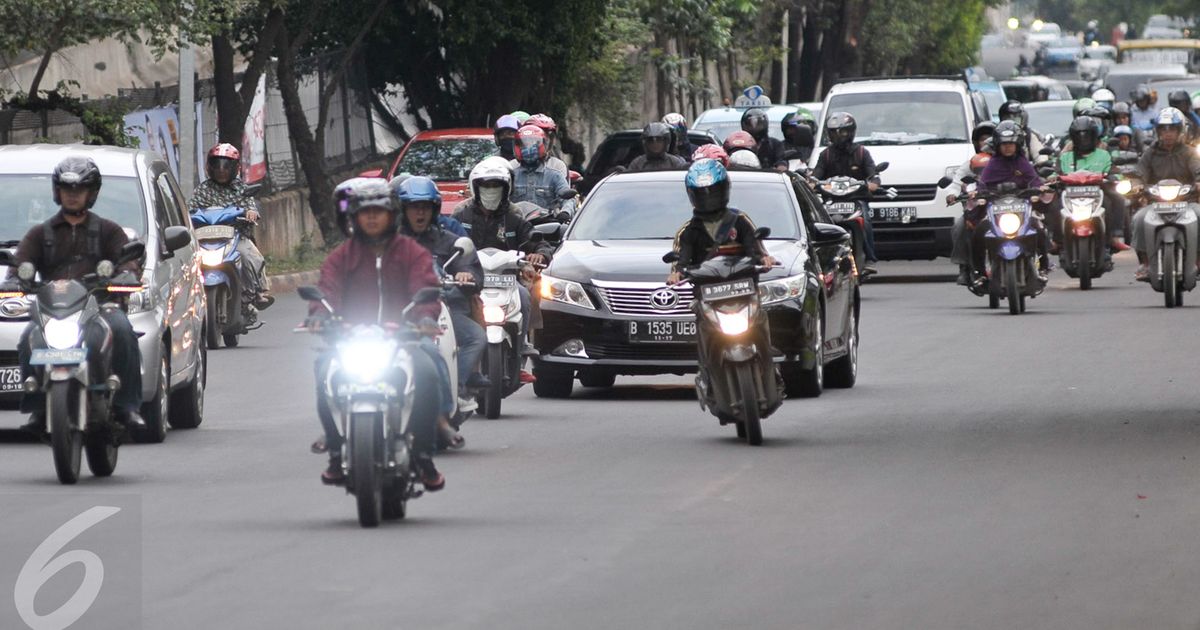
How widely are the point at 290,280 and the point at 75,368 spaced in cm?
1634

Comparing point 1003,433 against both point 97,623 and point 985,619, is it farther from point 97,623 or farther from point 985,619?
point 97,623

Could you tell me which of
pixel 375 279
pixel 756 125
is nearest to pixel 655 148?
pixel 756 125

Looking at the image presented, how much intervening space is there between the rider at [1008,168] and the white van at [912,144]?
13.7 ft

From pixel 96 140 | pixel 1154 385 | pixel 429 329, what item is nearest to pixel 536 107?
pixel 96 140

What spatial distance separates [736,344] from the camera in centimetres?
1337

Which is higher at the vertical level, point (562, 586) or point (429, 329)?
point (429, 329)

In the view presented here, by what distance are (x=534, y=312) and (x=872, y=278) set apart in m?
14.4

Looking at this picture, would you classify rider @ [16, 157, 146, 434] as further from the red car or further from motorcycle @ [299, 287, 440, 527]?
the red car

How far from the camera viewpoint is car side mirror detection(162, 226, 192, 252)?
44.7 feet

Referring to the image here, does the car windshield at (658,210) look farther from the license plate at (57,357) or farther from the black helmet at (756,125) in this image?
the black helmet at (756,125)

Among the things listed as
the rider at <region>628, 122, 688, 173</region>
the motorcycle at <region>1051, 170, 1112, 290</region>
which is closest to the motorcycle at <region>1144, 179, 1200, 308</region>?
the motorcycle at <region>1051, 170, 1112, 290</region>

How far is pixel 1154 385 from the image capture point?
16656 mm

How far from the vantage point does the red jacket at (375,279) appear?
1047cm

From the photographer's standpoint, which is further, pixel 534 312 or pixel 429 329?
pixel 534 312
